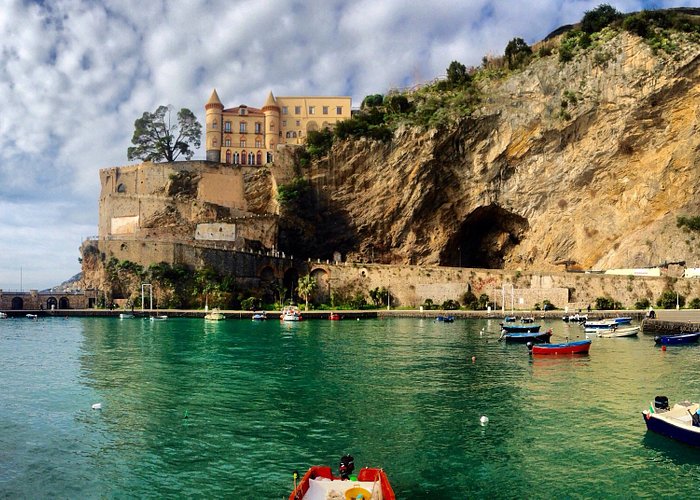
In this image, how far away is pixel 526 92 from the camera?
2719 inches

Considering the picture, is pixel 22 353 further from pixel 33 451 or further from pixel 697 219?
pixel 697 219

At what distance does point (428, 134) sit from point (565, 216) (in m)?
18.3

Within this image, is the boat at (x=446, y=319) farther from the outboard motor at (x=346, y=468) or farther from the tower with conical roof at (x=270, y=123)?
the outboard motor at (x=346, y=468)

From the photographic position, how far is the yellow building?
7738 centimetres

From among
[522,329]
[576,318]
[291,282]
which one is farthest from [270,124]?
[522,329]

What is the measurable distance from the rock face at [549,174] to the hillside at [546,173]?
0.40 ft

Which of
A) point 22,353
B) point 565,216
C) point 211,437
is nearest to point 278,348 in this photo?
point 22,353

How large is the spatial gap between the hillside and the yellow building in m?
10.3

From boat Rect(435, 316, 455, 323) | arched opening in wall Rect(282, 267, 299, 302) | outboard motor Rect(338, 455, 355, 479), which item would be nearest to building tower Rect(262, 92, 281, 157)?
arched opening in wall Rect(282, 267, 299, 302)

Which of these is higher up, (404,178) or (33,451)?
(404,178)

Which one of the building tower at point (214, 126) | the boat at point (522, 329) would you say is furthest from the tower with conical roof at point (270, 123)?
the boat at point (522, 329)

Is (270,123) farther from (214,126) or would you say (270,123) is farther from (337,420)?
(337,420)

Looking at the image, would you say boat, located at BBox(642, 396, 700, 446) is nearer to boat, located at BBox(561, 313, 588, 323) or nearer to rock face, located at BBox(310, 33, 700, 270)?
boat, located at BBox(561, 313, 588, 323)

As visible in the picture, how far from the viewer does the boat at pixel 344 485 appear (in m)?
11.3
